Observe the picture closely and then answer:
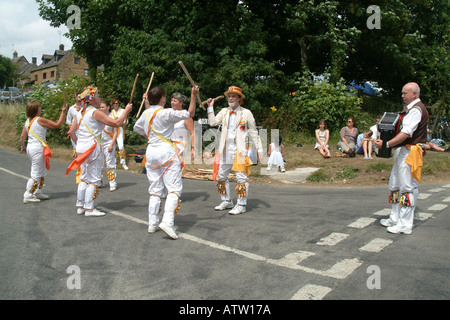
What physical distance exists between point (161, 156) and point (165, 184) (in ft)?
1.39

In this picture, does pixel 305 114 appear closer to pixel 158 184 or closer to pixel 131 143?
pixel 131 143

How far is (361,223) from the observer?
20.7 ft

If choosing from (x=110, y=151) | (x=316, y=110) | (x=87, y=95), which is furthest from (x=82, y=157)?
(x=316, y=110)

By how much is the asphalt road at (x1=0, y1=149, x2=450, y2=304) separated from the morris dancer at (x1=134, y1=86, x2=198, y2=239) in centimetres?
44

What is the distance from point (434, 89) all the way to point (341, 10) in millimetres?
6112

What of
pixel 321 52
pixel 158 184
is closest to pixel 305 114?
pixel 321 52

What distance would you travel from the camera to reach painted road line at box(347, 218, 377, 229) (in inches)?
241

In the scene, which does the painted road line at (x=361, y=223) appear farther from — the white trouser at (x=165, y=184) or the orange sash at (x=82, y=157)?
the orange sash at (x=82, y=157)

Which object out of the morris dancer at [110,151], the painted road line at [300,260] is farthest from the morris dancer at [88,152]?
the morris dancer at [110,151]

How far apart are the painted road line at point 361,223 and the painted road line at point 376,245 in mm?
653

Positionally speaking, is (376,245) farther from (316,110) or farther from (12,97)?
(12,97)

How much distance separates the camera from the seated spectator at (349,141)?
1294 cm
